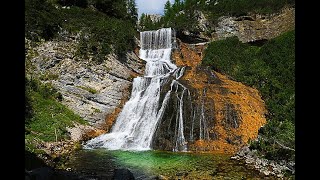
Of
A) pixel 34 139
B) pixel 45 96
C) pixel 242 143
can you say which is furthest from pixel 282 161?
pixel 45 96

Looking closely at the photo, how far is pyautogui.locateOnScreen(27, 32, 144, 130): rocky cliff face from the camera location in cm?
2897

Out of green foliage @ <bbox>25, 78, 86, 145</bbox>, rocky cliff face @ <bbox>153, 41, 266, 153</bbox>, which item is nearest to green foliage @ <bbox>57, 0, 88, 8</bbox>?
green foliage @ <bbox>25, 78, 86, 145</bbox>

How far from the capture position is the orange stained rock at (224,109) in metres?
23.5

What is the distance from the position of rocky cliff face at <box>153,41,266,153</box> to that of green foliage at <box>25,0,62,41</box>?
15.2 meters

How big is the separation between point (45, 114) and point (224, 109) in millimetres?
14290

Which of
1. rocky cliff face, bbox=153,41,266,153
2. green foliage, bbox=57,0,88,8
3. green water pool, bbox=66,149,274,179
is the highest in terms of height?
green foliage, bbox=57,0,88,8

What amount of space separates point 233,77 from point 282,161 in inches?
796

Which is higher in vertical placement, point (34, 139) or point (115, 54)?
point (115, 54)

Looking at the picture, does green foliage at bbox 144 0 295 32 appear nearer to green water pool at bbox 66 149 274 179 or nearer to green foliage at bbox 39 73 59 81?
green foliage at bbox 39 73 59 81

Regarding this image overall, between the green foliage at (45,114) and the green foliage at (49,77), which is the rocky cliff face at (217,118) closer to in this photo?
the green foliage at (45,114)

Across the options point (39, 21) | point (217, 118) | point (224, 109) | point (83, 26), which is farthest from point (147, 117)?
point (39, 21)
